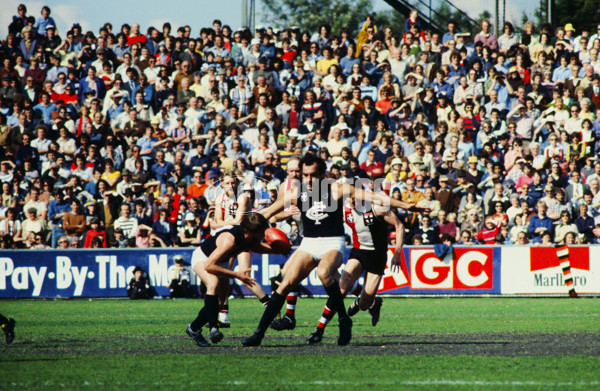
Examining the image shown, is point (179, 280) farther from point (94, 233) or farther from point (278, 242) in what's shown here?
point (278, 242)

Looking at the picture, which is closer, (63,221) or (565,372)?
(565,372)

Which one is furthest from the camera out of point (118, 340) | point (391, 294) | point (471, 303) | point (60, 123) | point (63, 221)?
point (60, 123)

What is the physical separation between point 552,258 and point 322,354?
10570 mm

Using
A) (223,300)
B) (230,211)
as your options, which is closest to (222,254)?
(223,300)

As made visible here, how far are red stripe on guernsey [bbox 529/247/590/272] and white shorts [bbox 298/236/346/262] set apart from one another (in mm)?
9774

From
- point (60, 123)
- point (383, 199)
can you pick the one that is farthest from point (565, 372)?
point (60, 123)

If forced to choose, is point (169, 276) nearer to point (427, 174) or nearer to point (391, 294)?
point (391, 294)

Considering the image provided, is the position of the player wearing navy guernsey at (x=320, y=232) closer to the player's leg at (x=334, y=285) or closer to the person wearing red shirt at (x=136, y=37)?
the player's leg at (x=334, y=285)

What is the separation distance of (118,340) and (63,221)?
1089 centimetres

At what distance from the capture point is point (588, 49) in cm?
2169

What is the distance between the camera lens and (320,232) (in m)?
9.24

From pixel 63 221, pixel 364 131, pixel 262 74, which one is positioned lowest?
pixel 63 221

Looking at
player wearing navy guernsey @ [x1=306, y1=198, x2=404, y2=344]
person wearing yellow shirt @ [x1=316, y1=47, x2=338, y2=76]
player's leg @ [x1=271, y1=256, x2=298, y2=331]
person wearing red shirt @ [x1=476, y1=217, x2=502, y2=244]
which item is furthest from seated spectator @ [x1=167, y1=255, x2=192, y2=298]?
player's leg @ [x1=271, y1=256, x2=298, y2=331]

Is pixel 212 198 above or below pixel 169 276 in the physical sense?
above
